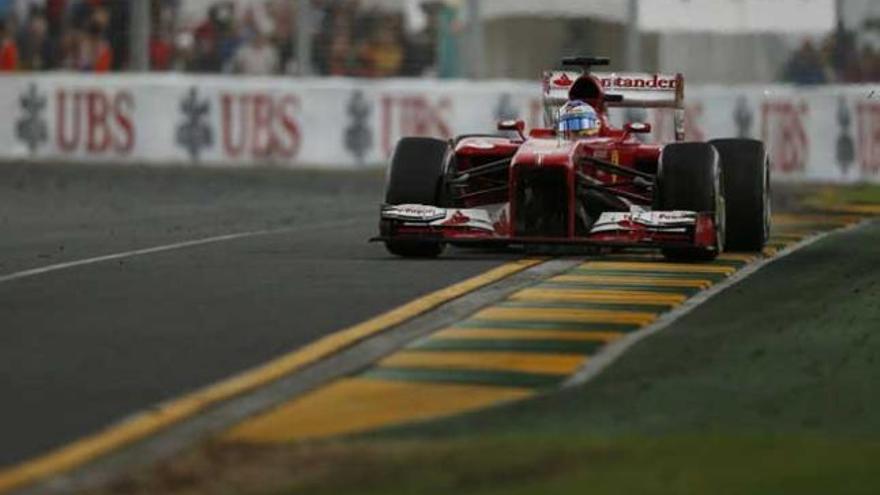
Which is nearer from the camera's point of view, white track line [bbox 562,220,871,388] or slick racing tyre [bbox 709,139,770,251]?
white track line [bbox 562,220,871,388]

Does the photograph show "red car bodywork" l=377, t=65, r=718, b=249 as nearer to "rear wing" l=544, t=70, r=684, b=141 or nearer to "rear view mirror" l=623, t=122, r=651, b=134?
"rear view mirror" l=623, t=122, r=651, b=134

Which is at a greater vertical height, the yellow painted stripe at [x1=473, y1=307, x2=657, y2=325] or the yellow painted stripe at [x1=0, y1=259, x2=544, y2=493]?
the yellow painted stripe at [x1=0, y1=259, x2=544, y2=493]

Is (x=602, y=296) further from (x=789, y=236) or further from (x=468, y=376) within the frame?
(x=789, y=236)

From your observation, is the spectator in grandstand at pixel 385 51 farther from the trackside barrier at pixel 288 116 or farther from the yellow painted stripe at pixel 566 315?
the yellow painted stripe at pixel 566 315

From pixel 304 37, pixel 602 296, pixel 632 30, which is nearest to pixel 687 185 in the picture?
pixel 602 296

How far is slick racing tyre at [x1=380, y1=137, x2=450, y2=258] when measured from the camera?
18.0 m

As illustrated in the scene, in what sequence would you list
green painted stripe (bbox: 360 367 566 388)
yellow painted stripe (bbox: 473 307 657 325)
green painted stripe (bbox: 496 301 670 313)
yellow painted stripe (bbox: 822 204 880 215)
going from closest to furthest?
green painted stripe (bbox: 360 367 566 388) < yellow painted stripe (bbox: 473 307 657 325) < green painted stripe (bbox: 496 301 670 313) < yellow painted stripe (bbox: 822 204 880 215)

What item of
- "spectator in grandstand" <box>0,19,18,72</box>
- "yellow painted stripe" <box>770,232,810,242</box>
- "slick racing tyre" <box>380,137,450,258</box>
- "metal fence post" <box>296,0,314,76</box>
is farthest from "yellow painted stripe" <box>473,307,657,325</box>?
"spectator in grandstand" <box>0,19,18,72</box>

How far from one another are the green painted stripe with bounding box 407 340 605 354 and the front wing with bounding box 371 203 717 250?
16.1ft

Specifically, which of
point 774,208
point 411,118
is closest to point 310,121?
point 411,118

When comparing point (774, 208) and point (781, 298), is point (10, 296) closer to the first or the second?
point (781, 298)

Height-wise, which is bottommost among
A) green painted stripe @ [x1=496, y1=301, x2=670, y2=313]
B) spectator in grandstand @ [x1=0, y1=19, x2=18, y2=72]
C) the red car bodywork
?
green painted stripe @ [x1=496, y1=301, x2=670, y2=313]

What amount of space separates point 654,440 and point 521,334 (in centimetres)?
357

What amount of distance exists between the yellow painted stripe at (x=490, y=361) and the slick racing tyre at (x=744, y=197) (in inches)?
276
